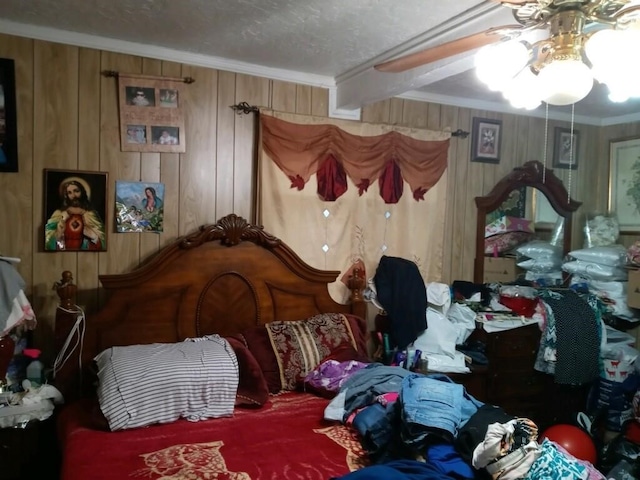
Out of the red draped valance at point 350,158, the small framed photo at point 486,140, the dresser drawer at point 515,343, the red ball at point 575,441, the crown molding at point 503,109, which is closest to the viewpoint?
the red ball at point 575,441

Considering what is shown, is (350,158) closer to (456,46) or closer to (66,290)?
(456,46)

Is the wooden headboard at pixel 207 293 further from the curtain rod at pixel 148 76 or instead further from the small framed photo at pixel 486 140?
the small framed photo at pixel 486 140

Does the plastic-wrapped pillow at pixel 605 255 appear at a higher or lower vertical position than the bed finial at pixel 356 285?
higher

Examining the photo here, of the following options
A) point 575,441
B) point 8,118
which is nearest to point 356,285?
point 575,441

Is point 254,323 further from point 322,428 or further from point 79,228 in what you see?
point 79,228

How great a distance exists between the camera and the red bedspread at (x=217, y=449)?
67.9 inches

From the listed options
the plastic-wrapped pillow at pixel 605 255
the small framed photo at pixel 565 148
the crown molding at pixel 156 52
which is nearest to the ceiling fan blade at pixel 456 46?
the crown molding at pixel 156 52

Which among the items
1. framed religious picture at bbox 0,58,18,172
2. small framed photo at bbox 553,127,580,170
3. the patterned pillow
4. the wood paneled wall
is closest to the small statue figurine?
the wood paneled wall

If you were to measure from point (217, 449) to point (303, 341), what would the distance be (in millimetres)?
902

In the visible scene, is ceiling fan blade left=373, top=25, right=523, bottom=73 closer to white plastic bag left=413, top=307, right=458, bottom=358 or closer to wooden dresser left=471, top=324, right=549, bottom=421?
white plastic bag left=413, top=307, right=458, bottom=358

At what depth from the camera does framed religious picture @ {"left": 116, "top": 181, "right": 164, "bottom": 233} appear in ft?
8.95

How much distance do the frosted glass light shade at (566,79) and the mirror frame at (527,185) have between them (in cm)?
251

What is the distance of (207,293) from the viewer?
9.05 ft

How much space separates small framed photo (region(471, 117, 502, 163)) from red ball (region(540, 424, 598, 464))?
198 centimetres
